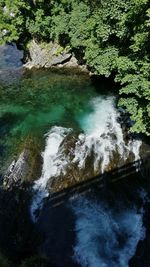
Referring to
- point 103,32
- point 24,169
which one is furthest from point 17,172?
point 103,32

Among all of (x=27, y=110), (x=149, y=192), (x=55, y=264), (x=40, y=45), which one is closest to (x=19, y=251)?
(x=55, y=264)

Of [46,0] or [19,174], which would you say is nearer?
[19,174]

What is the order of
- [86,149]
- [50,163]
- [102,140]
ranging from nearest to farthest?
[50,163]
[86,149]
[102,140]

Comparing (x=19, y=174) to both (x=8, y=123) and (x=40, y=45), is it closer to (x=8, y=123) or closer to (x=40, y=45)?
(x=8, y=123)

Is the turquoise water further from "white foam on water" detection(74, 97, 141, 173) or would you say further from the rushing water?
"white foam on water" detection(74, 97, 141, 173)

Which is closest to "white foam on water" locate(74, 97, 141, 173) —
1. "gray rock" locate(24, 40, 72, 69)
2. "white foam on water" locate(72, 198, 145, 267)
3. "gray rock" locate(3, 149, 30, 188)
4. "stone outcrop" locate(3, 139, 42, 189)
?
"stone outcrop" locate(3, 139, 42, 189)

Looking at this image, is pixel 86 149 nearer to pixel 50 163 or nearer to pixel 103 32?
pixel 50 163
